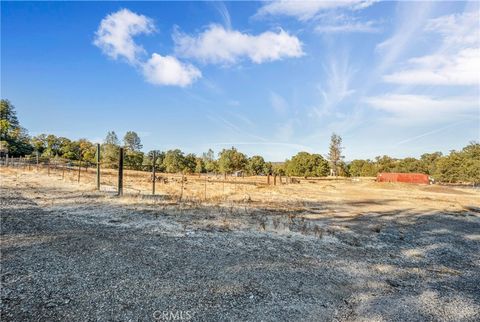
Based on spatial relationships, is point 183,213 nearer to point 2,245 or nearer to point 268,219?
point 268,219

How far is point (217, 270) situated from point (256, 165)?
94.4 metres

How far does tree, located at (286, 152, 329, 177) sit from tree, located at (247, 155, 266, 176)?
1459 cm

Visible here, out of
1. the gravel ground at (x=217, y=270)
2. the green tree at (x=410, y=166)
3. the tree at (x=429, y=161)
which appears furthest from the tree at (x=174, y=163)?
the tree at (x=429, y=161)

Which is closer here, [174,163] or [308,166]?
[308,166]

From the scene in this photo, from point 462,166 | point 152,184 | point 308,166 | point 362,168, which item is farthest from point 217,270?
point 362,168

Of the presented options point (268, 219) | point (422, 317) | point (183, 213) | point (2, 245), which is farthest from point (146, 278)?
point (268, 219)

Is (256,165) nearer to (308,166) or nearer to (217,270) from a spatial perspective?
(308,166)

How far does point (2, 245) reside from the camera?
22.0 feet

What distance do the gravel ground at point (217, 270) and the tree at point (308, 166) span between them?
246 feet

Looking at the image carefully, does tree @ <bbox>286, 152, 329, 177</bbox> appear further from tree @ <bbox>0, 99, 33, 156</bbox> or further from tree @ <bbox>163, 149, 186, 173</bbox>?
tree @ <bbox>0, 99, 33, 156</bbox>

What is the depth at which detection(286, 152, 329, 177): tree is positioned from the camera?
85625mm

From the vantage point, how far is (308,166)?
3381 inches

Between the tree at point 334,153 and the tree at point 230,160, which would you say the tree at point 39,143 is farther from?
the tree at point 334,153

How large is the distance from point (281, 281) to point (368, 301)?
5.71 feet
